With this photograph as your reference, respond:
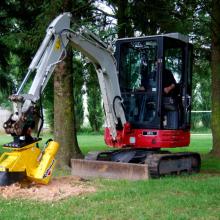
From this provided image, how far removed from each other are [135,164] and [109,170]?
66 centimetres

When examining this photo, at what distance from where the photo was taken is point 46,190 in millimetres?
8781

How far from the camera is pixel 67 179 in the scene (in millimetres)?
10109

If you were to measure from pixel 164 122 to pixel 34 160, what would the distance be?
3.37 m

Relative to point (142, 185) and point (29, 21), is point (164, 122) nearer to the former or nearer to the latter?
point (142, 185)

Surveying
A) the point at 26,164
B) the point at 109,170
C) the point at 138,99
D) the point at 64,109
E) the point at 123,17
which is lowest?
the point at 109,170

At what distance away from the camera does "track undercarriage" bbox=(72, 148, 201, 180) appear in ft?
34.6

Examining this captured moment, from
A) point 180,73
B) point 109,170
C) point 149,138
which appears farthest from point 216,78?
point 109,170

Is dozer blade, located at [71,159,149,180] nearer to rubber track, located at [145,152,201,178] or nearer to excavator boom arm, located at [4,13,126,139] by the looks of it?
rubber track, located at [145,152,201,178]

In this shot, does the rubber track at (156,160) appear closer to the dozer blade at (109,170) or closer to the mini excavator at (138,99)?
the mini excavator at (138,99)

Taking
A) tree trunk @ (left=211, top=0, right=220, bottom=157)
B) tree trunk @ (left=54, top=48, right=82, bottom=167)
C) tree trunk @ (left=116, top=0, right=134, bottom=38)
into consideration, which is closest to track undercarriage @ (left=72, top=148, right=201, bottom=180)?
tree trunk @ (left=54, top=48, right=82, bottom=167)

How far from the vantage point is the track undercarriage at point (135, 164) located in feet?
34.6

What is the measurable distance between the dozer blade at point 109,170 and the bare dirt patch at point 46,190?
1179 millimetres

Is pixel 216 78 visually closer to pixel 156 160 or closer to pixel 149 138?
pixel 149 138

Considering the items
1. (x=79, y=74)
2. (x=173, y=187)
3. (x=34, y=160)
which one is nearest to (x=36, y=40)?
(x=79, y=74)
